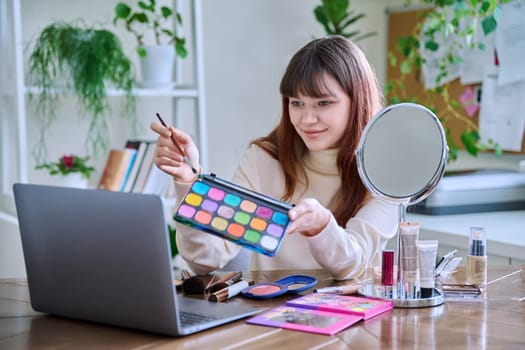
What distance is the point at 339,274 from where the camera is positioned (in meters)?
1.62

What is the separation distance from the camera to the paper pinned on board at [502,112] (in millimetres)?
2795

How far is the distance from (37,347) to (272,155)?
990mm

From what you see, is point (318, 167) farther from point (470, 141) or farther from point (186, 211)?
point (470, 141)

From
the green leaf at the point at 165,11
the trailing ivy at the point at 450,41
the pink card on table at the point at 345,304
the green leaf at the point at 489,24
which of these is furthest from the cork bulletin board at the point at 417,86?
the pink card on table at the point at 345,304

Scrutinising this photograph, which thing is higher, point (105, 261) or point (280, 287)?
point (105, 261)

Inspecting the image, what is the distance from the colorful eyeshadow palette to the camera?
1286 mm

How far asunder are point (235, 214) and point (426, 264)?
36 cm

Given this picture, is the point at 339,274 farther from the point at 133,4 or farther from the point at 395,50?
the point at 395,50

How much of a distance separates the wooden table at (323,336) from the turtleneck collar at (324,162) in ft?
2.07

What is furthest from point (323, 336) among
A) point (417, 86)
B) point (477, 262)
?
point (417, 86)

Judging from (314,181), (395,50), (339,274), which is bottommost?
(339,274)

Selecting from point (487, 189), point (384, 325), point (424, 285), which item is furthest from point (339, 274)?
point (487, 189)

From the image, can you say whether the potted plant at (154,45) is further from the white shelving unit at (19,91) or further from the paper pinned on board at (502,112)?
the paper pinned on board at (502,112)

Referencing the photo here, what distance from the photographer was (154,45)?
8.89 feet
